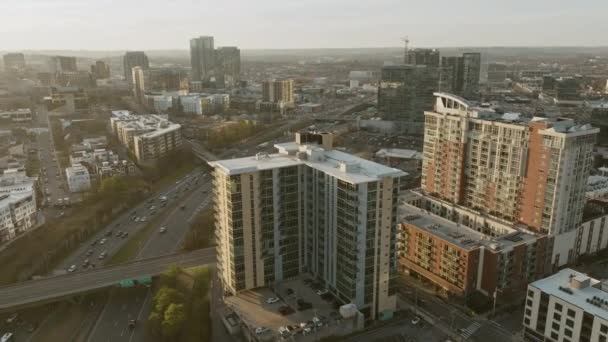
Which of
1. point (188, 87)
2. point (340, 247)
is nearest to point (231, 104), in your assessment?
point (188, 87)

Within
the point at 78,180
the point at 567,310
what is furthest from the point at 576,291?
the point at 78,180

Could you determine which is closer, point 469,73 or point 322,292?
point 322,292

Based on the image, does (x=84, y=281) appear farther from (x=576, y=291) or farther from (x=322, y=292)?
(x=576, y=291)

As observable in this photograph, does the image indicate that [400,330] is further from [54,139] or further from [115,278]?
[54,139]

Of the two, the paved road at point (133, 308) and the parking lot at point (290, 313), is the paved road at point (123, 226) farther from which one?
the parking lot at point (290, 313)

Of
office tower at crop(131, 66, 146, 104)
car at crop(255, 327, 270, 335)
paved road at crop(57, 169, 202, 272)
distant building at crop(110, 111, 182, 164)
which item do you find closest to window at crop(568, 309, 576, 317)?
car at crop(255, 327, 270, 335)

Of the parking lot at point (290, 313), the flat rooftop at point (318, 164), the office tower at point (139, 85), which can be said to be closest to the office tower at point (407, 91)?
the flat rooftop at point (318, 164)

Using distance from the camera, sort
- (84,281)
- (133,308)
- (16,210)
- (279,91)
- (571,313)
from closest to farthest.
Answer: (571,313) < (133,308) < (84,281) < (16,210) < (279,91)
